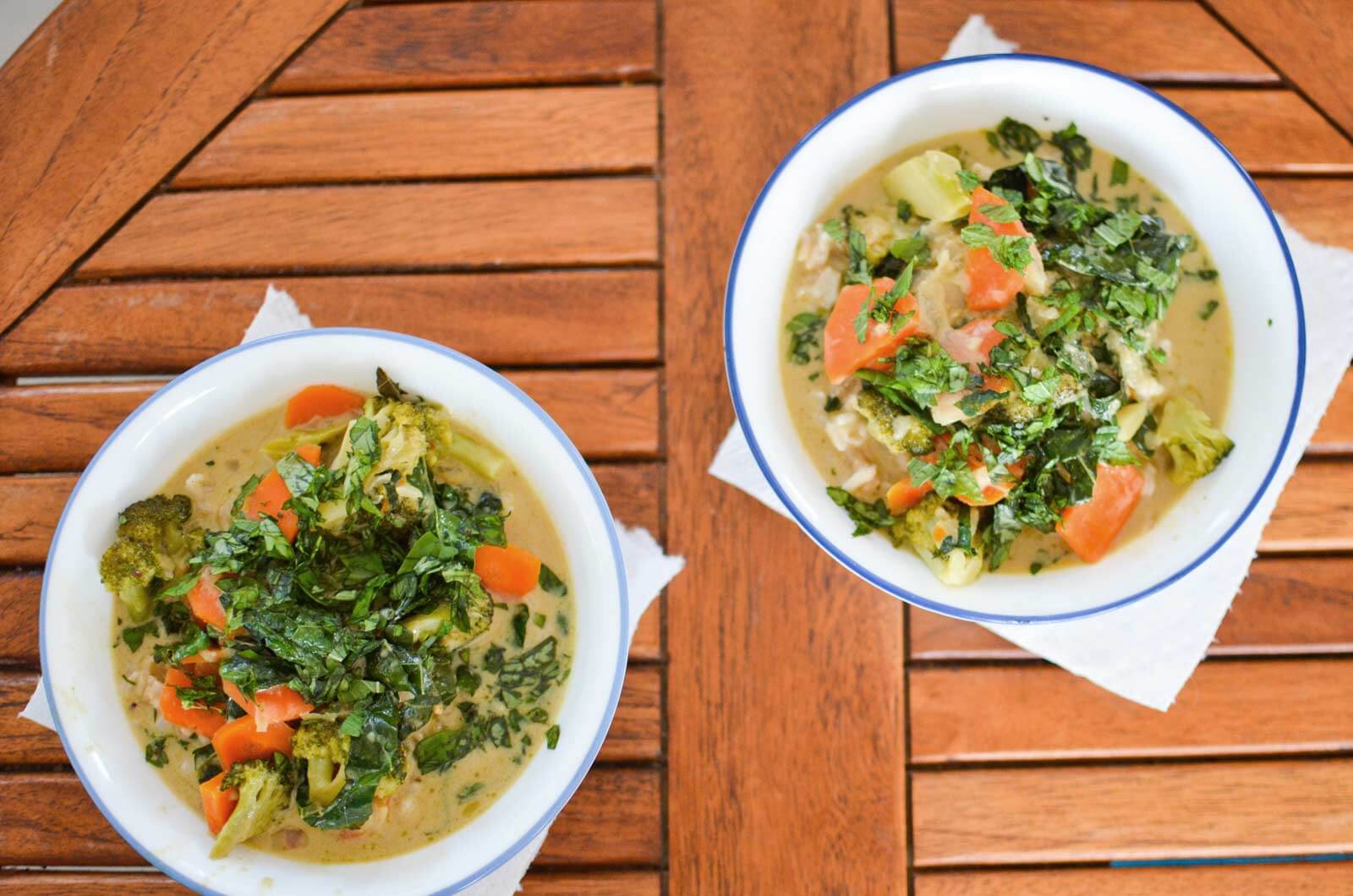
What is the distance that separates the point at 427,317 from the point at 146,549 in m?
0.95

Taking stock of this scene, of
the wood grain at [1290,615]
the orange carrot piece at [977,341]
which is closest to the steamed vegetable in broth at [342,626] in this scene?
the orange carrot piece at [977,341]

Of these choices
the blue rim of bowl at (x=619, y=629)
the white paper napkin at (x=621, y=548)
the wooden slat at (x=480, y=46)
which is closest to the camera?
the blue rim of bowl at (x=619, y=629)

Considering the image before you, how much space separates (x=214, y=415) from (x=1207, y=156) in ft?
8.87

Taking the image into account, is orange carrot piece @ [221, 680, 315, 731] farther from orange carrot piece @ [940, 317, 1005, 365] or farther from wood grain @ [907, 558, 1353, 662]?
wood grain @ [907, 558, 1353, 662]

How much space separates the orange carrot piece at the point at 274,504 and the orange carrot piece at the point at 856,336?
139 cm

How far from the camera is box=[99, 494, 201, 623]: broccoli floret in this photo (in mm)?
2461

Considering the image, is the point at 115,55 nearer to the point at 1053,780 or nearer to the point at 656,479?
the point at 656,479

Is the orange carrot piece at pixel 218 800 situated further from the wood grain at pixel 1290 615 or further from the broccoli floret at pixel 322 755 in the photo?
the wood grain at pixel 1290 615

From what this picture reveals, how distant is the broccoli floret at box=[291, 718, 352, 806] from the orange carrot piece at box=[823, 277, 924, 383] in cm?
156

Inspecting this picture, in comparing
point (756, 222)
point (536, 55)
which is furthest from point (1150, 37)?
point (536, 55)

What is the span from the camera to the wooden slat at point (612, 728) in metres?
2.78

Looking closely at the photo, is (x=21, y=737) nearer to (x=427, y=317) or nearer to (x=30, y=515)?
(x=30, y=515)

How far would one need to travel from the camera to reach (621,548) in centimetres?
268

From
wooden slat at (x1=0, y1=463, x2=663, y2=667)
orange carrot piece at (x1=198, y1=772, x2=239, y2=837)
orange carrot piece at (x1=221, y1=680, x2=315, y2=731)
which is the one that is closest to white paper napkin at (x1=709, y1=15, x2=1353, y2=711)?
wooden slat at (x1=0, y1=463, x2=663, y2=667)
